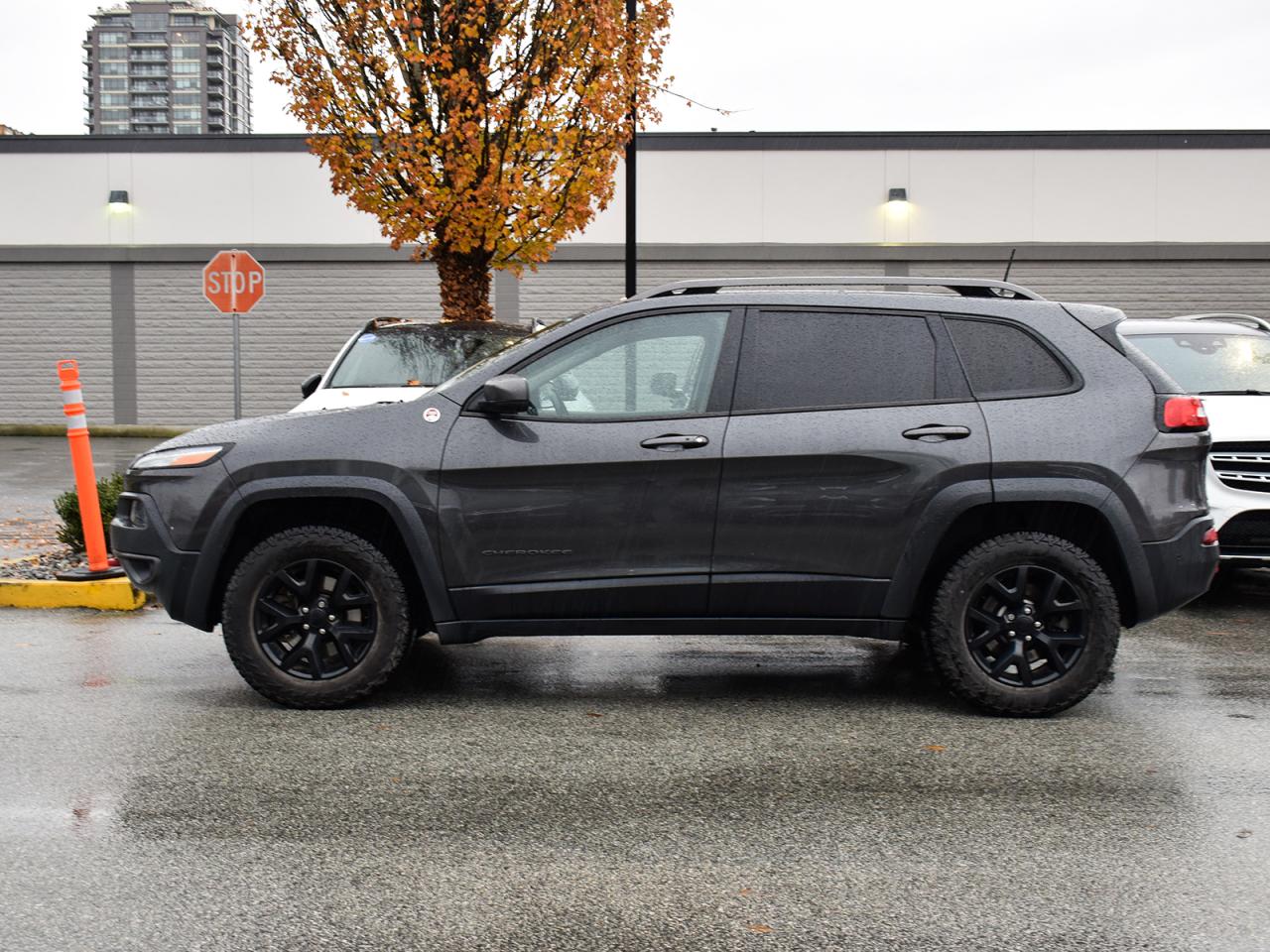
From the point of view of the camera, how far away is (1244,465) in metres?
8.20

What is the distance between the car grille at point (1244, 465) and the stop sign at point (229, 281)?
8.86 meters

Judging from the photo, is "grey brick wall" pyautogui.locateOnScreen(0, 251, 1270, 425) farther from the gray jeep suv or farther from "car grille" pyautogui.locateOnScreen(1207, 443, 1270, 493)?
the gray jeep suv

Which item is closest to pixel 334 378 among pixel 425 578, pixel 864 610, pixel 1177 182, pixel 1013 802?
pixel 425 578

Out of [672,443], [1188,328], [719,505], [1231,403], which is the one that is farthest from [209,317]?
[719,505]

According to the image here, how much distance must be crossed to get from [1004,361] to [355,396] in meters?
5.52

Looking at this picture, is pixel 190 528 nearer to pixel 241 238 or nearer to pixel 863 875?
pixel 863 875

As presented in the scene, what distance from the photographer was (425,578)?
221 inches

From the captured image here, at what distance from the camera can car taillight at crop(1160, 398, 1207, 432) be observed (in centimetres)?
567

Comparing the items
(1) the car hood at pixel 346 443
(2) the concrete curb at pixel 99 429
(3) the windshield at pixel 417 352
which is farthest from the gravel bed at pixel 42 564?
(2) the concrete curb at pixel 99 429

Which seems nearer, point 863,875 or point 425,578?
point 863,875

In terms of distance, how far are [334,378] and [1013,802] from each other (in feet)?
23.4

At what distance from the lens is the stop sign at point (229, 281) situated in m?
13.1

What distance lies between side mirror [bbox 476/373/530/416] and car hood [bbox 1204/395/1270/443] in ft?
15.1

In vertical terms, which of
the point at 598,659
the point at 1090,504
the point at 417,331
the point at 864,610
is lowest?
the point at 598,659
